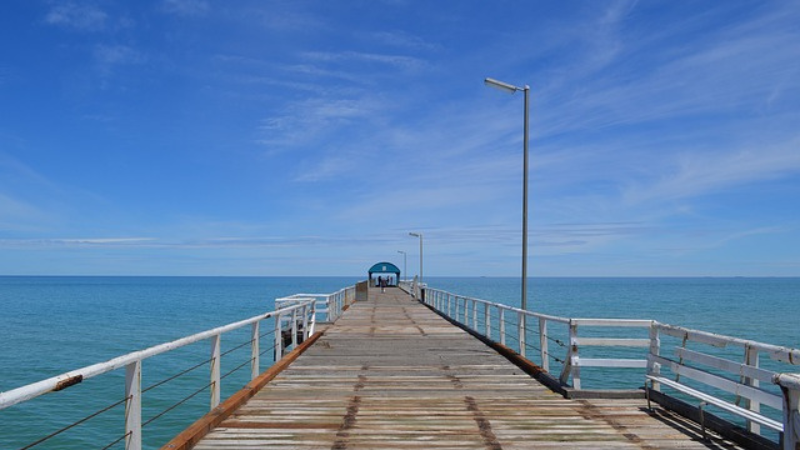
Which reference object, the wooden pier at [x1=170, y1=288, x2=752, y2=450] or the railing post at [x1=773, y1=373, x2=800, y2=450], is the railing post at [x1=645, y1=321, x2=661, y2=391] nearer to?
the wooden pier at [x1=170, y1=288, x2=752, y2=450]

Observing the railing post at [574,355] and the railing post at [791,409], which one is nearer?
the railing post at [791,409]

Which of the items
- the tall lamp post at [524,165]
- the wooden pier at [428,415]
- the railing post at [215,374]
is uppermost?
the tall lamp post at [524,165]

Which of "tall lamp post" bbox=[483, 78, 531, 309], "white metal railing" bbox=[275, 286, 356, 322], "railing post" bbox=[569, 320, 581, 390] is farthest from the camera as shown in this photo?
"white metal railing" bbox=[275, 286, 356, 322]

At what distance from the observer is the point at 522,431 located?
6551 millimetres

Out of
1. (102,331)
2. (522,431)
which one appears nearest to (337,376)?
(522,431)

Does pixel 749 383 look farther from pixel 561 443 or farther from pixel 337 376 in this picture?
pixel 337 376

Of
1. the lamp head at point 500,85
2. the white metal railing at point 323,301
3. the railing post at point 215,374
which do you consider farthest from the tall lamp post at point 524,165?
the railing post at point 215,374

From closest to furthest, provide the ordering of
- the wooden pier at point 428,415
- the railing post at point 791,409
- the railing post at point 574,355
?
Answer: the railing post at point 791,409, the wooden pier at point 428,415, the railing post at point 574,355

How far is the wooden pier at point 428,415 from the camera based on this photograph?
607cm

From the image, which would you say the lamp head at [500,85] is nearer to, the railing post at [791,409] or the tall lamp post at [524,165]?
the tall lamp post at [524,165]

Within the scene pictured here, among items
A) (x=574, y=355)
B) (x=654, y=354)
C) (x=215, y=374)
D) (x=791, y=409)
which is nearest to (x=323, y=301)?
(x=574, y=355)

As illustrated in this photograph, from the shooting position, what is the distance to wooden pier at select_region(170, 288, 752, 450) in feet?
19.9

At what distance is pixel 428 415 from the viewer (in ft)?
24.0

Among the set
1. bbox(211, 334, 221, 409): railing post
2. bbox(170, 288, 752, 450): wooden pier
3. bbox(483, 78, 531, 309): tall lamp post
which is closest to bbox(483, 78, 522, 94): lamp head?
bbox(483, 78, 531, 309): tall lamp post
